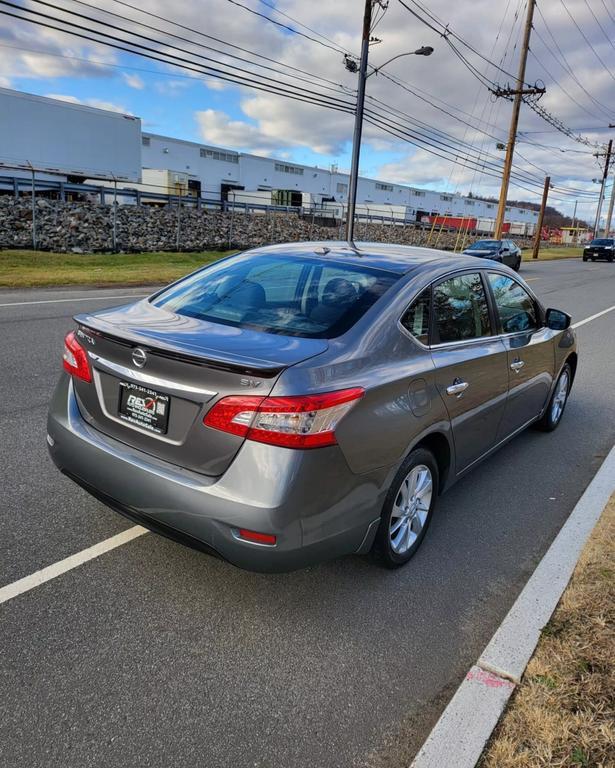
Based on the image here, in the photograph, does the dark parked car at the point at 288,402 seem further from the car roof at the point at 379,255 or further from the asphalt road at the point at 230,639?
the asphalt road at the point at 230,639

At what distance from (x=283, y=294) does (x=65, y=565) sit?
186cm

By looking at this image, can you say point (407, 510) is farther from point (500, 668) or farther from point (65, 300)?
point (65, 300)

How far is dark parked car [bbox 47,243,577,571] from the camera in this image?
95.7 inches

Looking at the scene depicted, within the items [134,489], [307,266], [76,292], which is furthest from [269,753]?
[76,292]

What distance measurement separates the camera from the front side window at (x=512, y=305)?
420cm

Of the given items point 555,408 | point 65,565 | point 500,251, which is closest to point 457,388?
point 65,565

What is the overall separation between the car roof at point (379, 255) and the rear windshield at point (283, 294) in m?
0.09

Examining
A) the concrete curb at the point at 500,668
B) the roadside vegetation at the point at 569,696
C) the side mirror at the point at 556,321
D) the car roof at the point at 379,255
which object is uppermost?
the car roof at the point at 379,255

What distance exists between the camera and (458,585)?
3.16m

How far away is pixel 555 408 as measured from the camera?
5605 mm

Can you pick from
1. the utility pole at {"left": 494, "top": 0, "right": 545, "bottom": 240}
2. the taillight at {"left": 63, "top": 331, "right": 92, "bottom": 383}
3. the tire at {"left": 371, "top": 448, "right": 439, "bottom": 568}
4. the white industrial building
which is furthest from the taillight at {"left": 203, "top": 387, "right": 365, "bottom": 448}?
the utility pole at {"left": 494, "top": 0, "right": 545, "bottom": 240}

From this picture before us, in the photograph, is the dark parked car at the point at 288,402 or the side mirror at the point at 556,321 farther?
the side mirror at the point at 556,321

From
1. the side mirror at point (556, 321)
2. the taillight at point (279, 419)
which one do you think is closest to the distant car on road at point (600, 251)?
the side mirror at point (556, 321)

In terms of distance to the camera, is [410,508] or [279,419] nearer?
[279,419]
